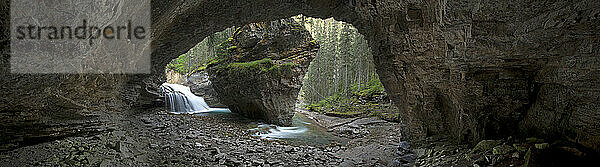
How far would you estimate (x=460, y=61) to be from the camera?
4.47 m

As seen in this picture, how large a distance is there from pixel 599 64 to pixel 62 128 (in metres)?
8.96

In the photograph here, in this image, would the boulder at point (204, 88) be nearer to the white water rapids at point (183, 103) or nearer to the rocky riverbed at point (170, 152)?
the white water rapids at point (183, 103)

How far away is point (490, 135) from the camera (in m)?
5.18

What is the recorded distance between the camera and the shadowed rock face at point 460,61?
3.36 meters

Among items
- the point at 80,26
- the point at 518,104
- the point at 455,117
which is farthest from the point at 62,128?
the point at 518,104

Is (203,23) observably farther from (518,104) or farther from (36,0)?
(518,104)

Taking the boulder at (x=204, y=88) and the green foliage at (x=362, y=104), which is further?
the boulder at (x=204, y=88)

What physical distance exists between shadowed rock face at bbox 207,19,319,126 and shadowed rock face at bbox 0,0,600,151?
19.6 feet

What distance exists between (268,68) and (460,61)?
419 inches

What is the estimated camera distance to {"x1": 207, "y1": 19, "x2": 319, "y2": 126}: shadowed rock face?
47.0 feet

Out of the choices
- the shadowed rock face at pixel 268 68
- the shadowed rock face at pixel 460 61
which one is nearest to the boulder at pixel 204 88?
the shadowed rock face at pixel 268 68

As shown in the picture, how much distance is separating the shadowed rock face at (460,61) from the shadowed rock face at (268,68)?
5966 millimetres

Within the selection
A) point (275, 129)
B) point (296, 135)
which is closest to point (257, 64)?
point (275, 129)

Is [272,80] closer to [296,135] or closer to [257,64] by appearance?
[257,64]
